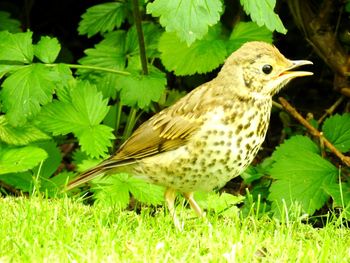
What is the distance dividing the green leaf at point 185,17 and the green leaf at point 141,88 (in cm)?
113

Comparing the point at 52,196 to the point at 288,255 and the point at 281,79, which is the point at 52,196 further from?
the point at 288,255

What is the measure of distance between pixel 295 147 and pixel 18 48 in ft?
6.04

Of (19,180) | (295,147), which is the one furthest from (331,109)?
(19,180)

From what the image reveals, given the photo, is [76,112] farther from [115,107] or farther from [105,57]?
[115,107]

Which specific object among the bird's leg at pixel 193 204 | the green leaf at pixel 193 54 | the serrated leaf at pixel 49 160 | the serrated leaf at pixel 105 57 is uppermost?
the green leaf at pixel 193 54

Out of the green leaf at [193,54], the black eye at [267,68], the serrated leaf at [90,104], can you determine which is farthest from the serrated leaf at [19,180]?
the black eye at [267,68]

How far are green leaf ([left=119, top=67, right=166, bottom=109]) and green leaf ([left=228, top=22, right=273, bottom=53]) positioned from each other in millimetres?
527

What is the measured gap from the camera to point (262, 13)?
4.75 metres

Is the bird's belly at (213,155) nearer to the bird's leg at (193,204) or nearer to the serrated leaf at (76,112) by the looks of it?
the bird's leg at (193,204)

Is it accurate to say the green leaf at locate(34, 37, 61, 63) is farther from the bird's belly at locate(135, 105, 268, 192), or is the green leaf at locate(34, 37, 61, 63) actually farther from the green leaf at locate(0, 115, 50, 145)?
the bird's belly at locate(135, 105, 268, 192)

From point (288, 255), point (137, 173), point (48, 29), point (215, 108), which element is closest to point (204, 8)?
point (215, 108)

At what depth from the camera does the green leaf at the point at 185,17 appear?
15.1 ft

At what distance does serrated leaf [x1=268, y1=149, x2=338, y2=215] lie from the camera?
215 inches

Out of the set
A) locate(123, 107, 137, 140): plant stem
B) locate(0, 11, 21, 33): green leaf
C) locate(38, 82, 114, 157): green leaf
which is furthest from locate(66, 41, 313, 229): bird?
locate(0, 11, 21, 33): green leaf
